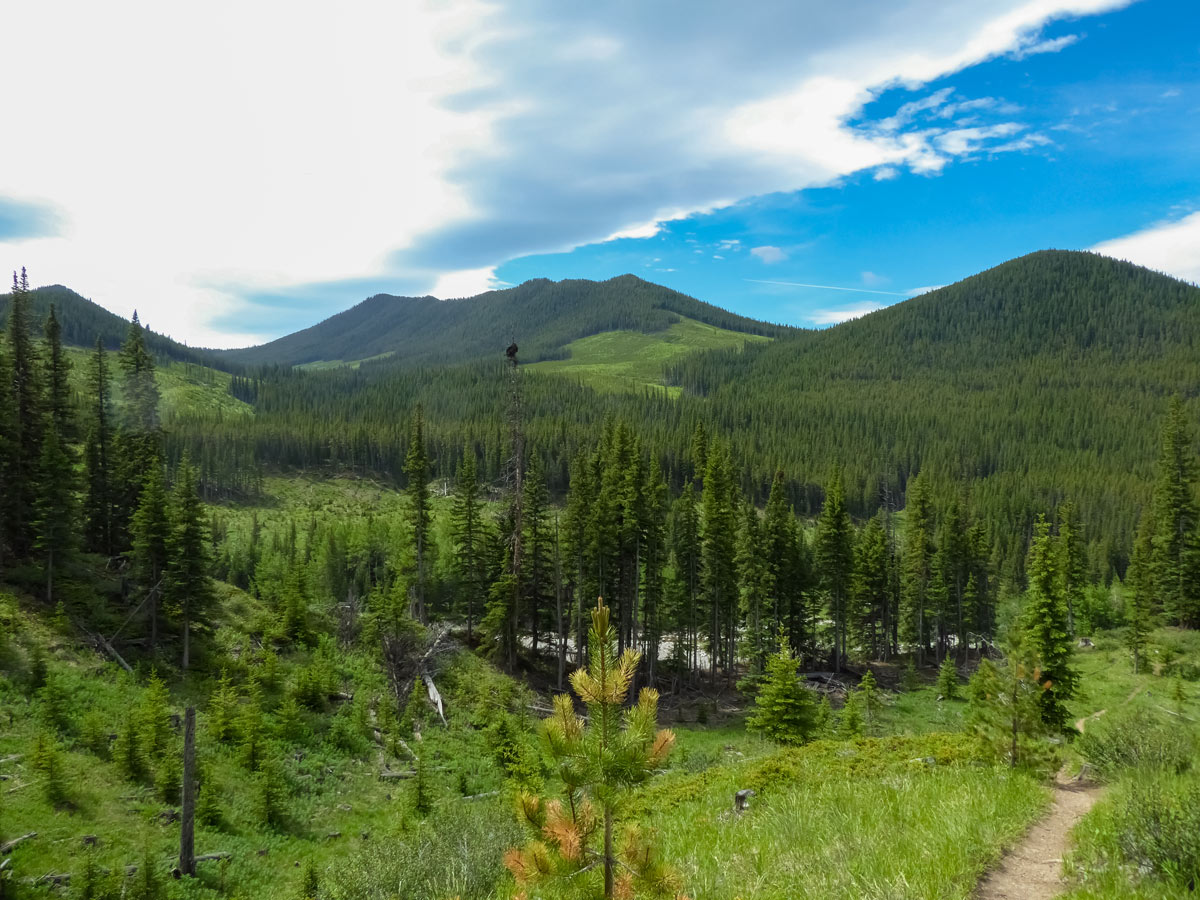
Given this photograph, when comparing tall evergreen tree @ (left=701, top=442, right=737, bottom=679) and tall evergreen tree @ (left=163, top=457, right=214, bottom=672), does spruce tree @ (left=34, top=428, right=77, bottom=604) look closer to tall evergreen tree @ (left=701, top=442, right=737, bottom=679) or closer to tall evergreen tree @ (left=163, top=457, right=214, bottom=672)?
tall evergreen tree @ (left=163, top=457, right=214, bottom=672)

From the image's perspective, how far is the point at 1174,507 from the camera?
5356cm

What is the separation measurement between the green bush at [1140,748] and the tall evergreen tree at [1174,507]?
51933 millimetres

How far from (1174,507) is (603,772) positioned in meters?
69.7

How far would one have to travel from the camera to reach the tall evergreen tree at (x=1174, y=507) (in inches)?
2056

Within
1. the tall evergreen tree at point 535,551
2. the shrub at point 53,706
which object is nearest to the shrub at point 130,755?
the shrub at point 53,706

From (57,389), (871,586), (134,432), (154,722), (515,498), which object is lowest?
(871,586)

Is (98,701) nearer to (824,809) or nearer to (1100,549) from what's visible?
(824,809)

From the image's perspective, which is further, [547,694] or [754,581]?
[754,581]

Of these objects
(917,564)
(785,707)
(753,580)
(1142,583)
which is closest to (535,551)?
(753,580)

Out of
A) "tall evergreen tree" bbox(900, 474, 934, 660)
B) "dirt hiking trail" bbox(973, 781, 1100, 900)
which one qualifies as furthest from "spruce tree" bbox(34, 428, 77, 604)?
"tall evergreen tree" bbox(900, 474, 934, 660)

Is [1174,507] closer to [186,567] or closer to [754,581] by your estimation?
[754,581]

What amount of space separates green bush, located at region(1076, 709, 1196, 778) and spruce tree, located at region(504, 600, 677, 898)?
1084cm

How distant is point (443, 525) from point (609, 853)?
2981 inches

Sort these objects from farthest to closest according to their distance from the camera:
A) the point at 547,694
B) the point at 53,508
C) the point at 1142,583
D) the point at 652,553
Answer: the point at 1142,583 → the point at 652,553 → the point at 547,694 → the point at 53,508
